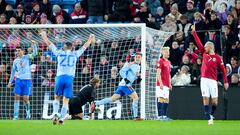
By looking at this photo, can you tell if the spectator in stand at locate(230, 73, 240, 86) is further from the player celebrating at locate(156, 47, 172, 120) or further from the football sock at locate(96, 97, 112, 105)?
the football sock at locate(96, 97, 112, 105)

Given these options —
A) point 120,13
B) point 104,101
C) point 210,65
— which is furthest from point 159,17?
point 210,65

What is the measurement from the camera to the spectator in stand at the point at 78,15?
86.7ft

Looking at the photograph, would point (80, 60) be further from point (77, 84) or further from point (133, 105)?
point (133, 105)

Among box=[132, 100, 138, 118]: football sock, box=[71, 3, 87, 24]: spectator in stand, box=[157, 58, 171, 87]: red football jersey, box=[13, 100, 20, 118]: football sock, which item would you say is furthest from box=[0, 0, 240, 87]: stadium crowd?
box=[132, 100, 138, 118]: football sock

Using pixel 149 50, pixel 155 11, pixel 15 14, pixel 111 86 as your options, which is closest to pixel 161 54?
pixel 149 50

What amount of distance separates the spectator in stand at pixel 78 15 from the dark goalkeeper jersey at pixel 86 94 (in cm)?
469

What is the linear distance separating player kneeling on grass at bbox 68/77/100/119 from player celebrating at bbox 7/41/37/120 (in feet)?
4.77

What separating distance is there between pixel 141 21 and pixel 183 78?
3.39 m

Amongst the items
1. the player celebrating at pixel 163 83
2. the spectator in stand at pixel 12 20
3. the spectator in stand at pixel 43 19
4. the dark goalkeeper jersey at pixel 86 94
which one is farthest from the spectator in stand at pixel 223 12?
the spectator in stand at pixel 12 20

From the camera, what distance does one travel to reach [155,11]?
26.8m

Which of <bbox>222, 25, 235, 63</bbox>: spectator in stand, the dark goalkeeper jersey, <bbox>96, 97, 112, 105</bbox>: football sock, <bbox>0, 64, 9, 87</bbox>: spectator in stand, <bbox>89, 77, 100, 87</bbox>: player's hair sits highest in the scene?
<bbox>222, 25, 235, 63</bbox>: spectator in stand

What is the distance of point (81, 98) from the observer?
2212 cm

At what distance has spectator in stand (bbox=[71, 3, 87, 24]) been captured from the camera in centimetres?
2642

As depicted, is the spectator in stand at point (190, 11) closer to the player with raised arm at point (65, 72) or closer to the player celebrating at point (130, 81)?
the player celebrating at point (130, 81)
